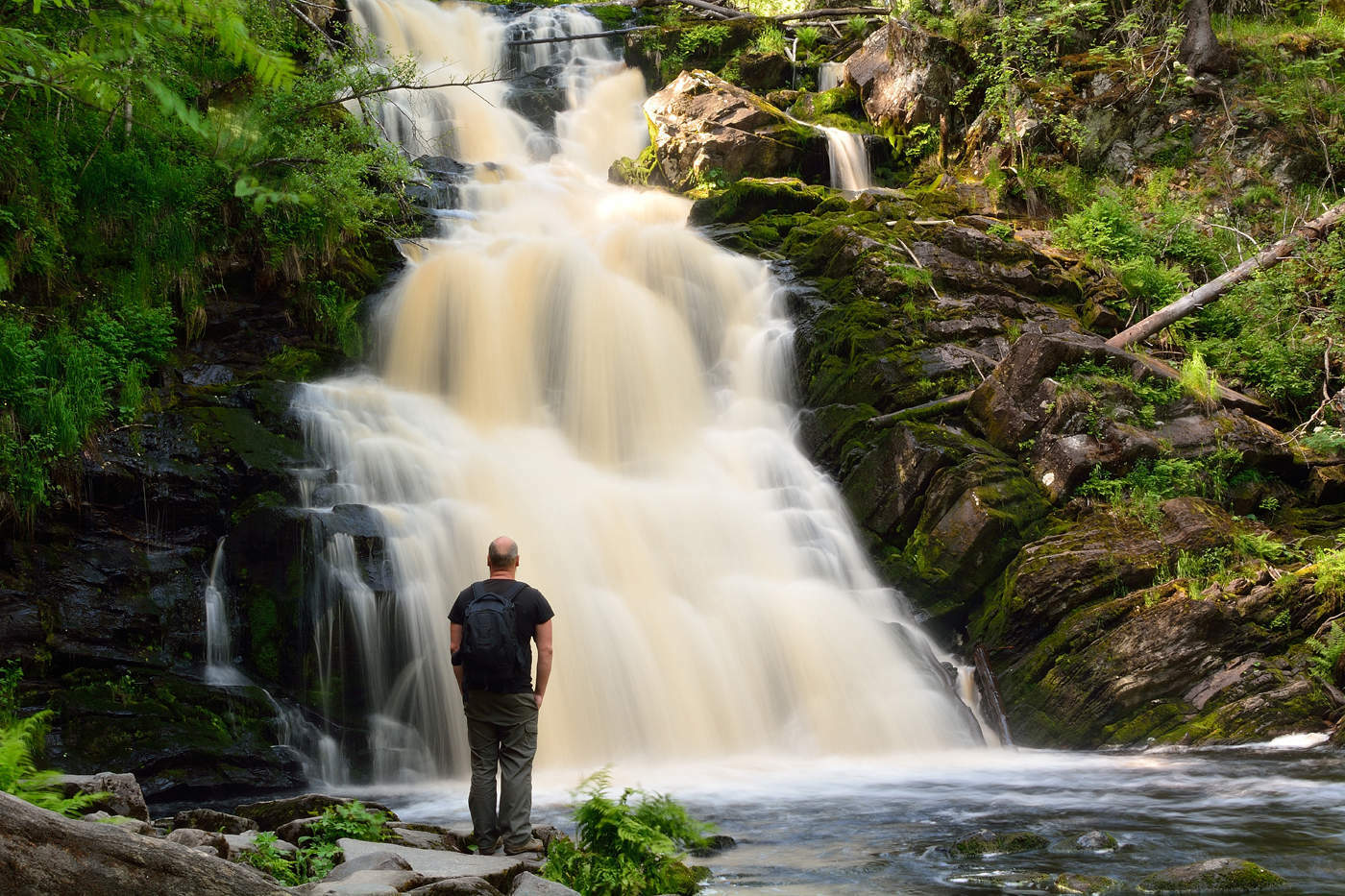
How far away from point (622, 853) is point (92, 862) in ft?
8.27

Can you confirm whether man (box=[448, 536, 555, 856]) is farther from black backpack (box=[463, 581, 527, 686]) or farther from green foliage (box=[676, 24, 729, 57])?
green foliage (box=[676, 24, 729, 57])

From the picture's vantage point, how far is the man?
5.23 meters

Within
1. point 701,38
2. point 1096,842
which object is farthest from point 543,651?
point 701,38

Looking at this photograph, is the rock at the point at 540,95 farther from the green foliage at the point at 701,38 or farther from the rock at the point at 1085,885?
the rock at the point at 1085,885

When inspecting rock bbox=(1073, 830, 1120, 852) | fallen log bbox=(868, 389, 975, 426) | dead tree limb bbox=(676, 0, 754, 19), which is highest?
→ dead tree limb bbox=(676, 0, 754, 19)

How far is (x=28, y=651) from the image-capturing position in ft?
25.9

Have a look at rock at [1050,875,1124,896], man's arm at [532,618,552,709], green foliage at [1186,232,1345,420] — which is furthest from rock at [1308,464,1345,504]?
man's arm at [532,618,552,709]

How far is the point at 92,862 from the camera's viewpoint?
2.60 meters

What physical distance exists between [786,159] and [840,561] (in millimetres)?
10415

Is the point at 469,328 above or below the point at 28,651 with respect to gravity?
above

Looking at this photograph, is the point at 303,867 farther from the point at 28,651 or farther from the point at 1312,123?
the point at 1312,123

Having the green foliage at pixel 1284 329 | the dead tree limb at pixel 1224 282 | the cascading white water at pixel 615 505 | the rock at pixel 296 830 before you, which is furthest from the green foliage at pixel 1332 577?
the rock at pixel 296 830

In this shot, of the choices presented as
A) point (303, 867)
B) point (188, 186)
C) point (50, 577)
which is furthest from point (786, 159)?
point (303, 867)

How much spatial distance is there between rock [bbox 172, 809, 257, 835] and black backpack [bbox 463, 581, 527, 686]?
5.56 ft
